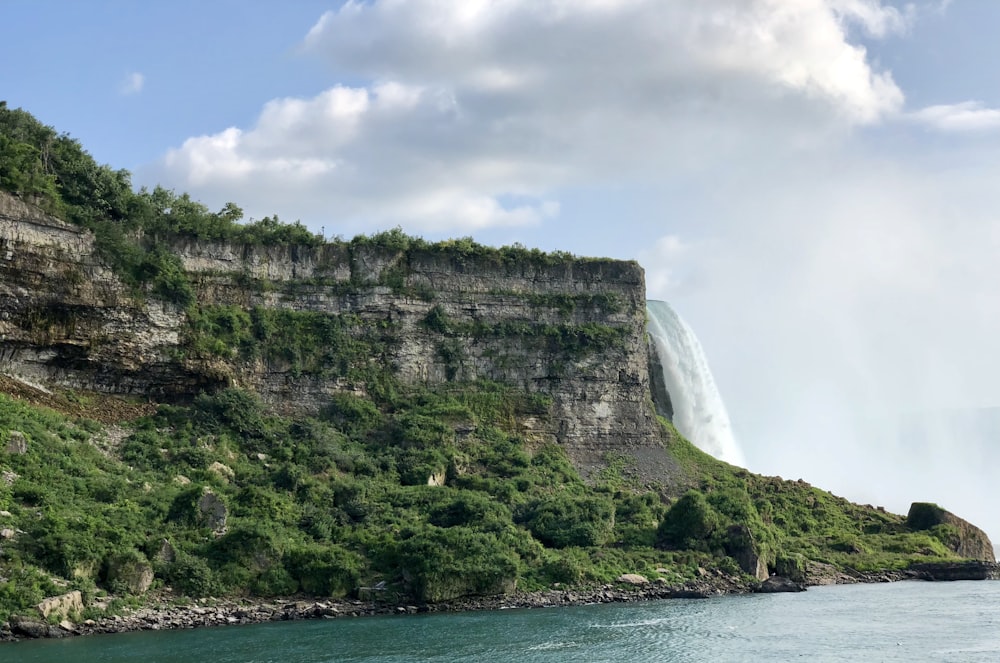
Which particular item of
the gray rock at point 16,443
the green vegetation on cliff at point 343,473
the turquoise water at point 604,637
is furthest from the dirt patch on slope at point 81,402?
the turquoise water at point 604,637

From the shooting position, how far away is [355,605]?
51094mm

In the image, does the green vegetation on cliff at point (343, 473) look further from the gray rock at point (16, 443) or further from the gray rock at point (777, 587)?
the gray rock at point (777, 587)

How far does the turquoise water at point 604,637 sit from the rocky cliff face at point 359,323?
24337 mm

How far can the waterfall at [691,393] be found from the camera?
8975cm

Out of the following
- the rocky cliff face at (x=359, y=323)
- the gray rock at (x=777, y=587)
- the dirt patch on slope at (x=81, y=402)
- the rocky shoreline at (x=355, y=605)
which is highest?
the rocky cliff face at (x=359, y=323)

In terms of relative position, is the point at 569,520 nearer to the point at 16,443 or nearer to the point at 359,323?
the point at 359,323

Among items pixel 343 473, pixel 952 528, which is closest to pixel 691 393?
pixel 952 528

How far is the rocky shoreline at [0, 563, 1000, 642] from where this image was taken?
144ft

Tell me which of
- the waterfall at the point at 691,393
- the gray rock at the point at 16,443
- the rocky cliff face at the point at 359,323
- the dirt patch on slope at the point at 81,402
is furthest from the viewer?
the waterfall at the point at 691,393

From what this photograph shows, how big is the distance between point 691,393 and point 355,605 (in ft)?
151

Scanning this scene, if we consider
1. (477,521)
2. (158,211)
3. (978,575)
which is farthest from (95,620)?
(978,575)

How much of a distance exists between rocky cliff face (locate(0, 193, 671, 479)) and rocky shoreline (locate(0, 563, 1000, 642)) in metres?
16.0

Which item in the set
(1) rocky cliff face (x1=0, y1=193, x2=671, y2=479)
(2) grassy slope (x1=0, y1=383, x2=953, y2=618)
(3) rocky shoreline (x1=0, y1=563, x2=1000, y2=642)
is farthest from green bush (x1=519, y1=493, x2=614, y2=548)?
(1) rocky cliff face (x1=0, y1=193, x2=671, y2=479)

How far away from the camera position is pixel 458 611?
5166 centimetres
